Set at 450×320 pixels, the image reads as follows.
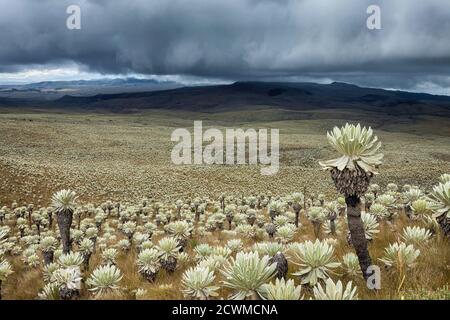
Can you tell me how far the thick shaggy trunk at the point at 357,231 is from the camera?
5.11 m

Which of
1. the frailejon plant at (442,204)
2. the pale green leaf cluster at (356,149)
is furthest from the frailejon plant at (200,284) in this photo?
the frailejon plant at (442,204)

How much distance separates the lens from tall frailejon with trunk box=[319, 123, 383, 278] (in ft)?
16.4

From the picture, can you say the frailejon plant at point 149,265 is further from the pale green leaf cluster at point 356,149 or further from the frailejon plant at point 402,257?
the frailejon plant at point 402,257

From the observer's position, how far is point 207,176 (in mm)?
55781

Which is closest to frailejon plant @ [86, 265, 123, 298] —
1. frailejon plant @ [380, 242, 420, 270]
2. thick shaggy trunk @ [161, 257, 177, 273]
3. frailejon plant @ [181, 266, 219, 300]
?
thick shaggy trunk @ [161, 257, 177, 273]

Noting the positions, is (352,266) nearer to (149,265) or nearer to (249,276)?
(249,276)

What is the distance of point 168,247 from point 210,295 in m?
2.34

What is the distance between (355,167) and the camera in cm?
503

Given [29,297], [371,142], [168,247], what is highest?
[371,142]

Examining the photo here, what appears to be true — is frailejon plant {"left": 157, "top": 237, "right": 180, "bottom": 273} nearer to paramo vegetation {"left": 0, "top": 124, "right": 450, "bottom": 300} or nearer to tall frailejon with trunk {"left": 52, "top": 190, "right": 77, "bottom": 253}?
paramo vegetation {"left": 0, "top": 124, "right": 450, "bottom": 300}
